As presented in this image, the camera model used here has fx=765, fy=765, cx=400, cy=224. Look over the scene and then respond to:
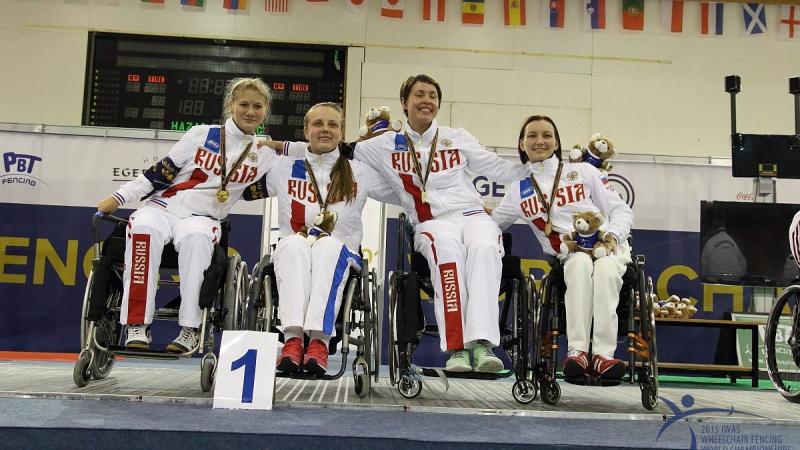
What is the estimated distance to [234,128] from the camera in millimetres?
3180

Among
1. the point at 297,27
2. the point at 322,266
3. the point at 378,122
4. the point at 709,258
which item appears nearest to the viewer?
the point at 322,266

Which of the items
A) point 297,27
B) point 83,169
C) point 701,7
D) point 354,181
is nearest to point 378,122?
point 354,181

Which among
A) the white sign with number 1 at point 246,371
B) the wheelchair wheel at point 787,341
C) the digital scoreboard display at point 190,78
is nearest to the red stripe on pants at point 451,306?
the white sign with number 1 at point 246,371

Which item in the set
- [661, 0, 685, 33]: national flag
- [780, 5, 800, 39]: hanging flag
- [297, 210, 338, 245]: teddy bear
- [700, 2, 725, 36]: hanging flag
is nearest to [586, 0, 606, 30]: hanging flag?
[661, 0, 685, 33]: national flag

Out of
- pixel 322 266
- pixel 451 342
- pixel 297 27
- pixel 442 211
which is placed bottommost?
pixel 451 342

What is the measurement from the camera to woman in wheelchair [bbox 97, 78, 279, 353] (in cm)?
266

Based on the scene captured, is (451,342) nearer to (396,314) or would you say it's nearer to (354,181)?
(396,314)

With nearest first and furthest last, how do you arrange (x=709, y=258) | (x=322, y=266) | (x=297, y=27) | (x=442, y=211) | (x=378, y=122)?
(x=322, y=266) → (x=442, y=211) → (x=378, y=122) → (x=709, y=258) → (x=297, y=27)

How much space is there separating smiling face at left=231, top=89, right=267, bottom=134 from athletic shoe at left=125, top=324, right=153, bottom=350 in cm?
96

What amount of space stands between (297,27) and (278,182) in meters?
4.50

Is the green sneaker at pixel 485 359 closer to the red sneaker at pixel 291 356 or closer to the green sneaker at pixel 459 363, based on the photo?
the green sneaker at pixel 459 363

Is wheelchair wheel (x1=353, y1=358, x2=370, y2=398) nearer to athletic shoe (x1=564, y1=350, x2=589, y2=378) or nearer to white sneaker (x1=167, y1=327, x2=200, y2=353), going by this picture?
white sneaker (x1=167, y1=327, x2=200, y2=353)

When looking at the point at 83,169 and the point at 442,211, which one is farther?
the point at 83,169

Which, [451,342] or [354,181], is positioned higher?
[354,181]
